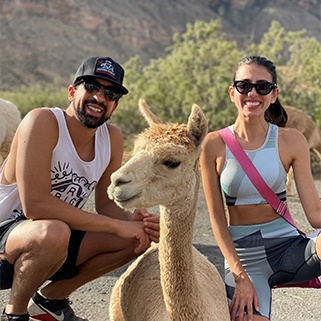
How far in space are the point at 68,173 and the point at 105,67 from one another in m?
0.66

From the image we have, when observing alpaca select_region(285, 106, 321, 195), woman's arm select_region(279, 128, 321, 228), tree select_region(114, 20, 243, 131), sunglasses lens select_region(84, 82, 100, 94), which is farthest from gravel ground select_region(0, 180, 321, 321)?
tree select_region(114, 20, 243, 131)

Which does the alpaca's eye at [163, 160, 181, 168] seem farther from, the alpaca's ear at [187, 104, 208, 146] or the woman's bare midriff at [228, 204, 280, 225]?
the woman's bare midriff at [228, 204, 280, 225]

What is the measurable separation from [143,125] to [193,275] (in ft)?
42.3

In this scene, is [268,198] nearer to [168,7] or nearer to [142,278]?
[142,278]

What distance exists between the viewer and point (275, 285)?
3.61 m

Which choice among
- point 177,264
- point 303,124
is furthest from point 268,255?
point 303,124

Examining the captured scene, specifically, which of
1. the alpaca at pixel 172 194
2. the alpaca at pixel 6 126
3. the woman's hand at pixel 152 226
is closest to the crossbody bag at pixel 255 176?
the alpaca at pixel 172 194

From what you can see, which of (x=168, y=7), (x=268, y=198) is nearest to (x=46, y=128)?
(x=268, y=198)

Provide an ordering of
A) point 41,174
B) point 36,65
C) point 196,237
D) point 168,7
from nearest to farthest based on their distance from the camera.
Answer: point 41,174 → point 196,237 → point 36,65 → point 168,7

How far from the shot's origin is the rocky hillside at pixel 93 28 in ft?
127

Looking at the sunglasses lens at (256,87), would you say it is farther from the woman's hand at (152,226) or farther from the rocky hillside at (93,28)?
the rocky hillside at (93,28)

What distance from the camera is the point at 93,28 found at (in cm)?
4441

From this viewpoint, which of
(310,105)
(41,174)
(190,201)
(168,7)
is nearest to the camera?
(190,201)

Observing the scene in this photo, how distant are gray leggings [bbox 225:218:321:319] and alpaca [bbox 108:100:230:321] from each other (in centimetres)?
33
